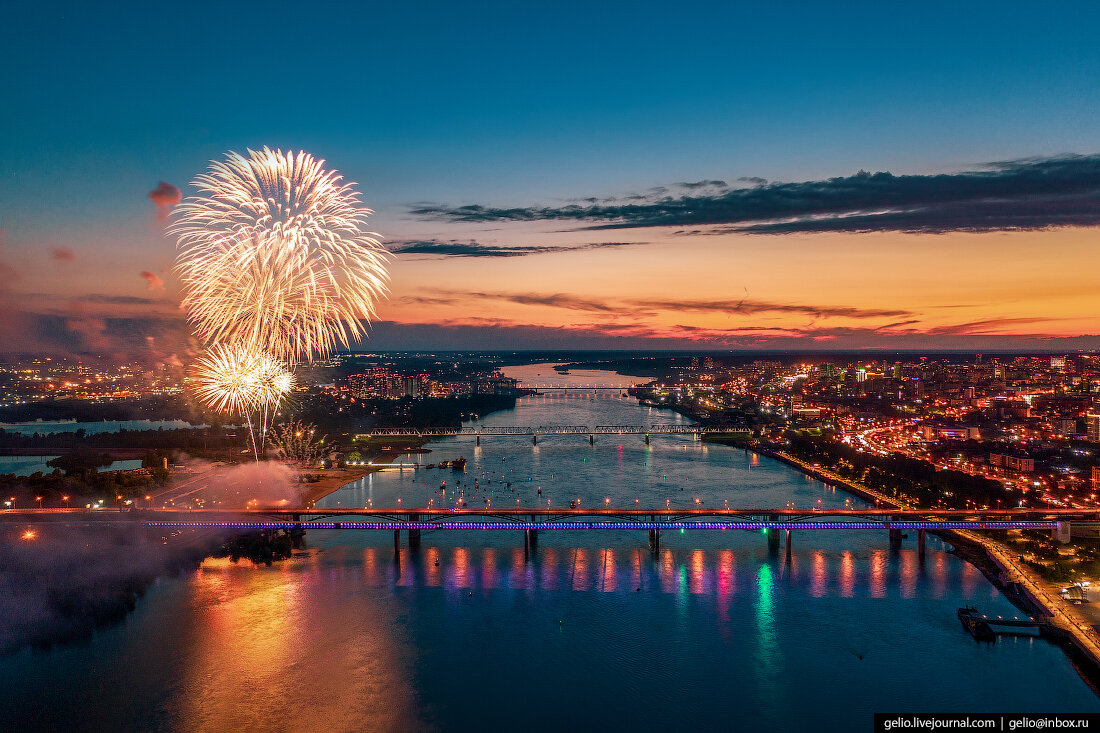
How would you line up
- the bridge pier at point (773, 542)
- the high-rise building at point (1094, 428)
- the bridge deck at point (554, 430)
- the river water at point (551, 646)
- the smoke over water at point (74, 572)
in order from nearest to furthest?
the river water at point (551, 646) < the smoke over water at point (74, 572) < the bridge pier at point (773, 542) < the high-rise building at point (1094, 428) < the bridge deck at point (554, 430)

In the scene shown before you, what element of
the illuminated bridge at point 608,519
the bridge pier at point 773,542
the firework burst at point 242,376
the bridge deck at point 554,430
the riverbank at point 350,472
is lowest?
the bridge deck at point 554,430

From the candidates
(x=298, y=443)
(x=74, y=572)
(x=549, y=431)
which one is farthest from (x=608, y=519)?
(x=549, y=431)

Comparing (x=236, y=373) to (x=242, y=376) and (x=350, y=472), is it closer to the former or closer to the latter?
(x=242, y=376)

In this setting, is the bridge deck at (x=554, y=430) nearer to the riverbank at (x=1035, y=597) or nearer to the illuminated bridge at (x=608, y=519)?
the illuminated bridge at (x=608, y=519)

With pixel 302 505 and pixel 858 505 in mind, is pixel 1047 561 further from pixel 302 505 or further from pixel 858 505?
pixel 302 505

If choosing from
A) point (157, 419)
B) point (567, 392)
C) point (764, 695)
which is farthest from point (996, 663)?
point (567, 392)

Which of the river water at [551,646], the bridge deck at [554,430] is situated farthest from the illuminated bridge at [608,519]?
the bridge deck at [554,430]
